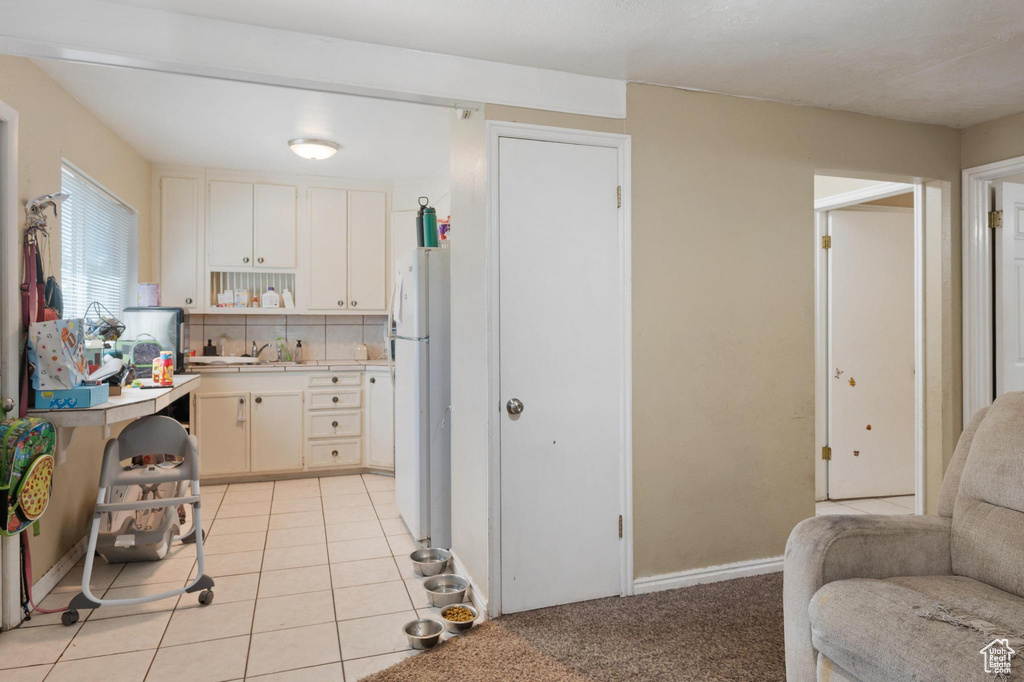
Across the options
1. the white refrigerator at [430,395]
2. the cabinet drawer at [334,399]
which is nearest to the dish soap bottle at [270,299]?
the cabinet drawer at [334,399]

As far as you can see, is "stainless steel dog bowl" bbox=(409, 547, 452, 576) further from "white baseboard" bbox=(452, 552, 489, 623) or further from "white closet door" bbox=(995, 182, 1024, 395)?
"white closet door" bbox=(995, 182, 1024, 395)

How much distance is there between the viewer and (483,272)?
2629mm

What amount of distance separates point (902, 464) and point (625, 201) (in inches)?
126

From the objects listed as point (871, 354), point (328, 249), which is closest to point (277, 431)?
point (328, 249)

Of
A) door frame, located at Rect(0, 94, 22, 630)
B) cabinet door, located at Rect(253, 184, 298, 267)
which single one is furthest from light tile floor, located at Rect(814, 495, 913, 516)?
cabinet door, located at Rect(253, 184, 298, 267)

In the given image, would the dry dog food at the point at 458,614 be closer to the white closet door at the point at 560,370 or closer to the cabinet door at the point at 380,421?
the white closet door at the point at 560,370

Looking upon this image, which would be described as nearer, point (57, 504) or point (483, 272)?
point (483, 272)

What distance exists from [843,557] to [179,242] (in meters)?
4.88

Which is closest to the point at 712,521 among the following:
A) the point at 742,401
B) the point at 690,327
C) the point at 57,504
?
the point at 742,401

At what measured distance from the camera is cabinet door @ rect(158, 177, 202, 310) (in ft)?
15.8

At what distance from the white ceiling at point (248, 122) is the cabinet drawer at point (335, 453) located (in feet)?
7.27

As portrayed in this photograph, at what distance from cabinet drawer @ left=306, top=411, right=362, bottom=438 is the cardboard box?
7.83ft

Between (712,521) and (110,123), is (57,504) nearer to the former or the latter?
(110,123)

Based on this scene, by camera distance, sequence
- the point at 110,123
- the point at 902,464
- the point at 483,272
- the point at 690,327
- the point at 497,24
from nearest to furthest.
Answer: the point at 497,24 → the point at 483,272 → the point at 690,327 → the point at 110,123 → the point at 902,464
